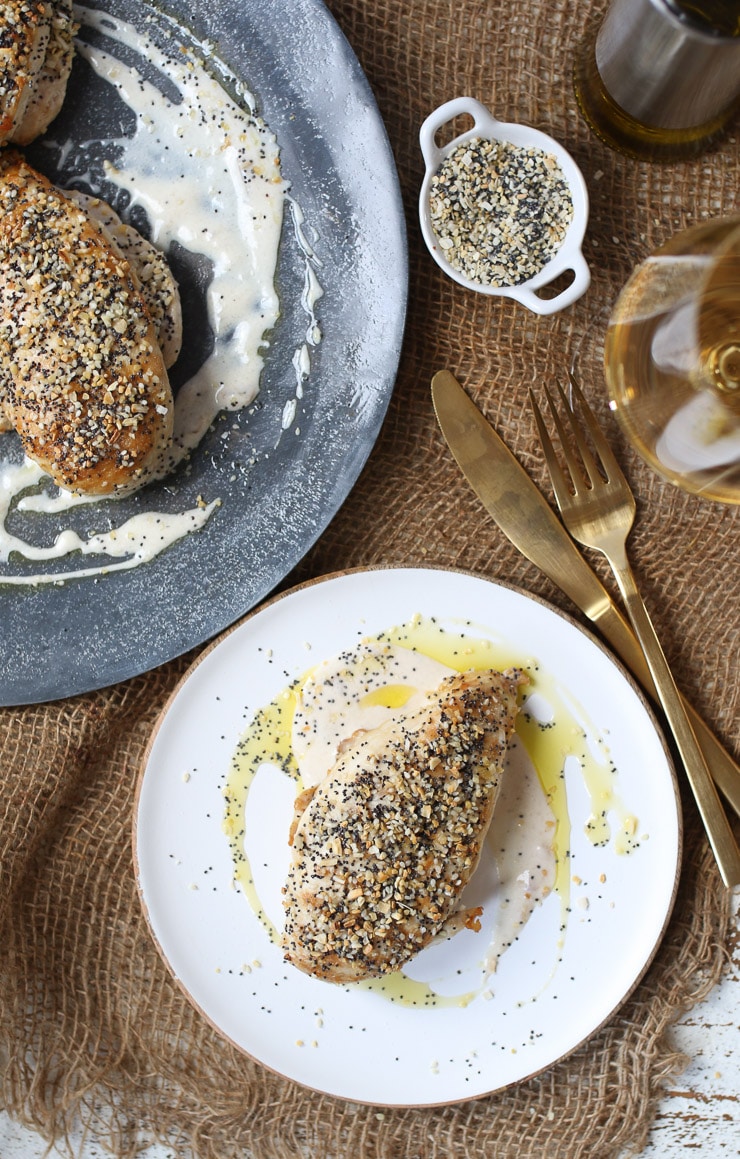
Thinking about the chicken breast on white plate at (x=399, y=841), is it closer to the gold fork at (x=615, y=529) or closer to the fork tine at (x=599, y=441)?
the gold fork at (x=615, y=529)

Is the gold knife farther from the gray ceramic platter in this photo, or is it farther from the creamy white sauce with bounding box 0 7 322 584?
the creamy white sauce with bounding box 0 7 322 584

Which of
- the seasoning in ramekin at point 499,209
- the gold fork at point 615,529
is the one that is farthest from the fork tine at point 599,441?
the seasoning in ramekin at point 499,209

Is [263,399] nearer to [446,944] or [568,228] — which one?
[568,228]

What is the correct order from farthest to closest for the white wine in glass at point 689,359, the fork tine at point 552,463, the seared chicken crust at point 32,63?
1. the fork tine at point 552,463
2. the seared chicken crust at point 32,63
3. the white wine in glass at point 689,359

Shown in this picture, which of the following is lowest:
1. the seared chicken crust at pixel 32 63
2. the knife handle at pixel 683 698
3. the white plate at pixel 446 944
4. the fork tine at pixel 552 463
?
the white plate at pixel 446 944

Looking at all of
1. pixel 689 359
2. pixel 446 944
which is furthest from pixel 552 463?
pixel 446 944

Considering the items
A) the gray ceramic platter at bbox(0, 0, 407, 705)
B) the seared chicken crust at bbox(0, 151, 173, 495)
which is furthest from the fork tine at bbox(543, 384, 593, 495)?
the seared chicken crust at bbox(0, 151, 173, 495)

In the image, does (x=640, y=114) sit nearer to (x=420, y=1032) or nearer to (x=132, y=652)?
(x=132, y=652)
